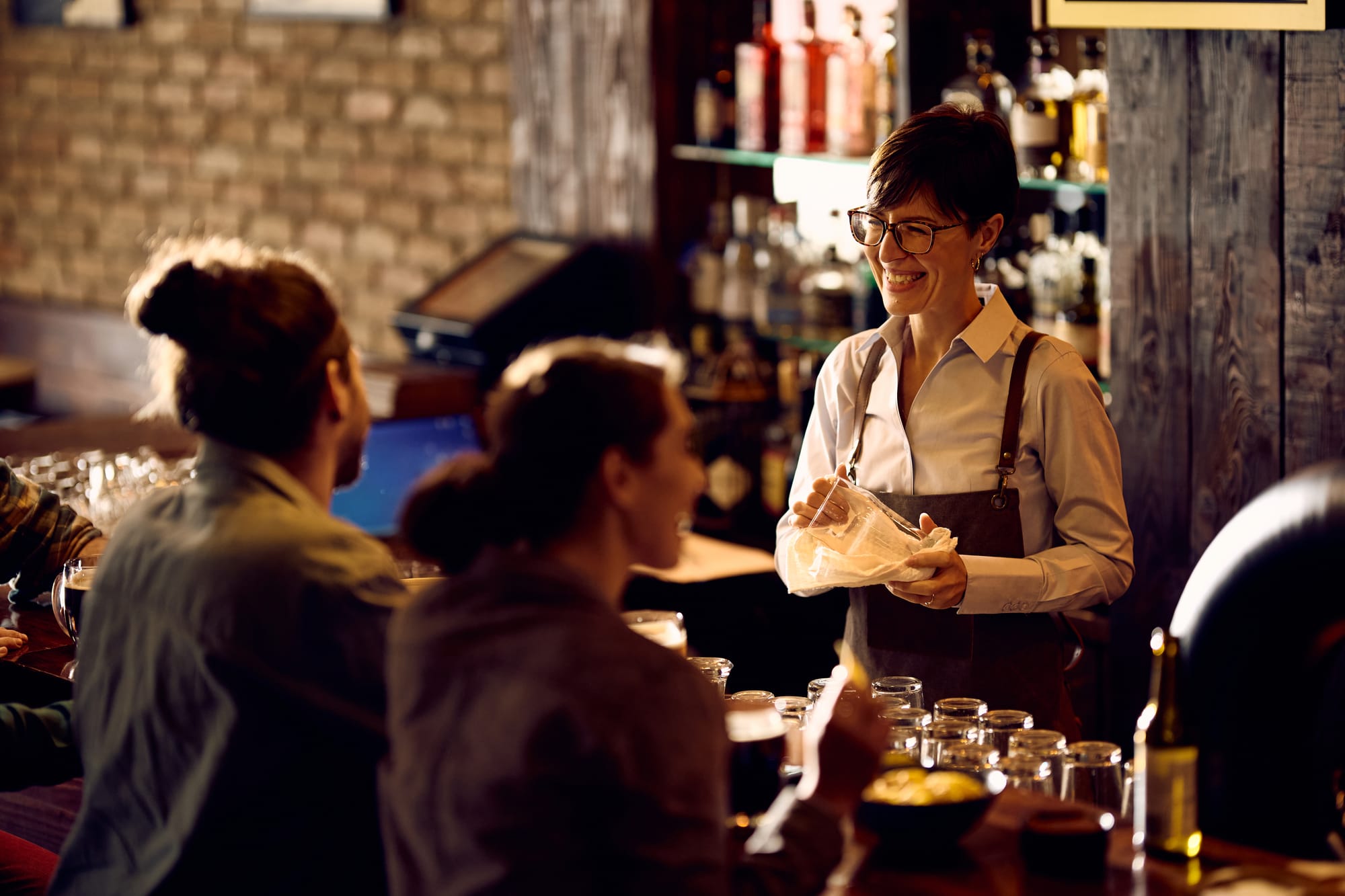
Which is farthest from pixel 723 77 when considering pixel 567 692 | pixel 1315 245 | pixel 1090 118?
pixel 567 692

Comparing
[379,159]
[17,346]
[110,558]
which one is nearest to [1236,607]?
[110,558]

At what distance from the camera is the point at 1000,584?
7.20 feet

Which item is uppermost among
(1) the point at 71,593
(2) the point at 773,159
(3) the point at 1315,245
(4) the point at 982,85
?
(4) the point at 982,85

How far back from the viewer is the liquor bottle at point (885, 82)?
150 inches

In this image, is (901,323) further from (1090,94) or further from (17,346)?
(17,346)

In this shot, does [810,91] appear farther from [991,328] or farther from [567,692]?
[567,692]

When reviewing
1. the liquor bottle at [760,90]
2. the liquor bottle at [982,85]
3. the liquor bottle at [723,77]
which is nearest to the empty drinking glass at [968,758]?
the liquor bottle at [982,85]

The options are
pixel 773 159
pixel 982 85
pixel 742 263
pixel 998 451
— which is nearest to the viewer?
pixel 998 451

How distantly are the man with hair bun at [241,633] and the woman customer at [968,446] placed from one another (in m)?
0.80

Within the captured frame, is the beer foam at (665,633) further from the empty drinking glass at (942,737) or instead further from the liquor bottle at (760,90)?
the liquor bottle at (760,90)

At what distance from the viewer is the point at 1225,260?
2.89 m

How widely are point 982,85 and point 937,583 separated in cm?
181

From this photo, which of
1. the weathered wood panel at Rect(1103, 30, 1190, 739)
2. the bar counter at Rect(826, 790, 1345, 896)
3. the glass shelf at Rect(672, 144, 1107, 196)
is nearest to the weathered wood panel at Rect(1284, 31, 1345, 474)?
the weathered wood panel at Rect(1103, 30, 1190, 739)

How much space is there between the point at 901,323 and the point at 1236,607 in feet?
3.03
